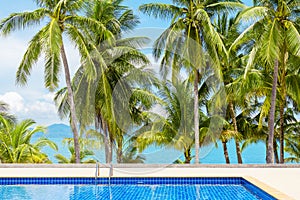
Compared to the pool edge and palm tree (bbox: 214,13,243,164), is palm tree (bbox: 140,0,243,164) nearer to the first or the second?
palm tree (bbox: 214,13,243,164)

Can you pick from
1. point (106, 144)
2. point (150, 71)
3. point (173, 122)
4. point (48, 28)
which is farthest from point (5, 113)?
point (173, 122)

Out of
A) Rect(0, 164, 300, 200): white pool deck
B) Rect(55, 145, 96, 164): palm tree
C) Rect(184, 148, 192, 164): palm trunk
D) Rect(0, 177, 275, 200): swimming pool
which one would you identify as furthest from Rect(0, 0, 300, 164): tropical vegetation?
Rect(0, 177, 275, 200): swimming pool

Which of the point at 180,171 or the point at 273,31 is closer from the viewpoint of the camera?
the point at 180,171

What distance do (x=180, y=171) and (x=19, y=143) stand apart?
6.41 metres

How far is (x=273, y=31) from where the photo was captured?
10.8 metres

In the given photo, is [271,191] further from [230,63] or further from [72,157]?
[72,157]

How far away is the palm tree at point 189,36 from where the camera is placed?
11.9 m

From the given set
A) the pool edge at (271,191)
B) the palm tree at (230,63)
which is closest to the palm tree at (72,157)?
the palm tree at (230,63)

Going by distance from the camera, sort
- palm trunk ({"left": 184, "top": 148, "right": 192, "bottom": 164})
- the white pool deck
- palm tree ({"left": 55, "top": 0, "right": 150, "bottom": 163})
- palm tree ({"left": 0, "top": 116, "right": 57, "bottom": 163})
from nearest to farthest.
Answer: the white pool deck → palm tree ({"left": 55, "top": 0, "right": 150, "bottom": 163}) → palm tree ({"left": 0, "top": 116, "right": 57, "bottom": 163}) → palm trunk ({"left": 184, "top": 148, "right": 192, "bottom": 164})

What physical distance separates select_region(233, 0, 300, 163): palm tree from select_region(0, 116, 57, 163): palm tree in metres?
7.59

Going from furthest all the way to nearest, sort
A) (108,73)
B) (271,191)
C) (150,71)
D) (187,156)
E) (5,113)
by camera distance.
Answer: (187,156), (5,113), (108,73), (150,71), (271,191)

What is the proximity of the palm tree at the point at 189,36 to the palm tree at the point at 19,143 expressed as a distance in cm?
522

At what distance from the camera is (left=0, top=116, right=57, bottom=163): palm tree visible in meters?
13.0

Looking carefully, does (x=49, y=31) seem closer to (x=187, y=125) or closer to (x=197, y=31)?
(x=197, y=31)
